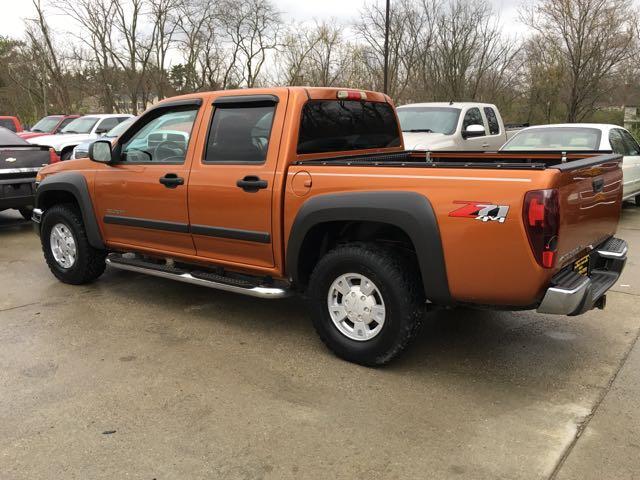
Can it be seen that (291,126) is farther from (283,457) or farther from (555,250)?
(283,457)

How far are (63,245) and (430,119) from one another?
642 centimetres

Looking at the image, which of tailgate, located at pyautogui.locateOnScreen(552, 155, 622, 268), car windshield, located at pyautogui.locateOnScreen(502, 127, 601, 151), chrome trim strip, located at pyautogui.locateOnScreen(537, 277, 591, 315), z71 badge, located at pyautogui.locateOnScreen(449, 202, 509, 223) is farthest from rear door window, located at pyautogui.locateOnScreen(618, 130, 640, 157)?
z71 badge, located at pyautogui.locateOnScreen(449, 202, 509, 223)

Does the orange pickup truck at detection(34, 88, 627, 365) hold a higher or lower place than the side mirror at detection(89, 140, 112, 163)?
lower

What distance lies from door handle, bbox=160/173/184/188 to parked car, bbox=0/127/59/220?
16.1 feet

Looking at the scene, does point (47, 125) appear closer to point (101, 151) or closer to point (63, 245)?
point (63, 245)

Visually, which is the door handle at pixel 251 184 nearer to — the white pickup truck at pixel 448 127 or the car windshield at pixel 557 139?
the white pickup truck at pixel 448 127

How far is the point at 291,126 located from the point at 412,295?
144cm

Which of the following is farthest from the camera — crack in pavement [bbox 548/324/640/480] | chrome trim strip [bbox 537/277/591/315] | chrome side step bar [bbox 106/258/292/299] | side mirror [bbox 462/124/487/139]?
side mirror [bbox 462/124/487/139]

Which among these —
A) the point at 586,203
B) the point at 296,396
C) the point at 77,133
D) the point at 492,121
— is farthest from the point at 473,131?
the point at 77,133

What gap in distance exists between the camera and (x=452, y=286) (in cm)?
333

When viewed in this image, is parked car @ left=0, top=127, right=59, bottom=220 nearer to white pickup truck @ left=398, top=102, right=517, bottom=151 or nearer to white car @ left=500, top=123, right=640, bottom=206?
white pickup truck @ left=398, top=102, right=517, bottom=151

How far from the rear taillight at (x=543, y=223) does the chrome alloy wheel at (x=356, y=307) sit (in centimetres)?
102

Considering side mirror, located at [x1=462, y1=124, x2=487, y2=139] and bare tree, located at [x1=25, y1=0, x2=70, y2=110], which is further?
bare tree, located at [x1=25, y1=0, x2=70, y2=110]

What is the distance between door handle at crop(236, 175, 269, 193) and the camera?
157 inches
